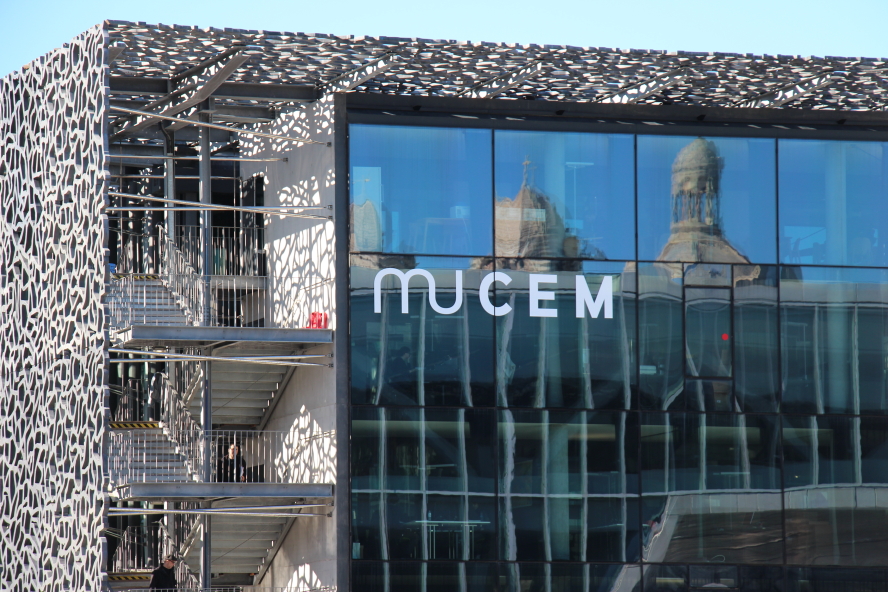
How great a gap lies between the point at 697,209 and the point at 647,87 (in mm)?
2662

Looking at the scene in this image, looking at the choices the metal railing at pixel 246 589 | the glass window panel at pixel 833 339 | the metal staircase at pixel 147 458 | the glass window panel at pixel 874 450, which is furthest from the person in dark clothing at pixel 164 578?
the glass window panel at pixel 874 450

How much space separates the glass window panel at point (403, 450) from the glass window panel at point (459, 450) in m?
0.19

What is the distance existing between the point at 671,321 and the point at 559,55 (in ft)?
18.7

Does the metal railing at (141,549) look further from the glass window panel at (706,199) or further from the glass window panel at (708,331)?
the glass window panel at (706,199)

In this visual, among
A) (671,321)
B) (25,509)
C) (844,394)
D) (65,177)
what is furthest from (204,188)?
(844,394)

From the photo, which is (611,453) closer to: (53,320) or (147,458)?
(147,458)

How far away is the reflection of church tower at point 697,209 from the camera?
97.9ft

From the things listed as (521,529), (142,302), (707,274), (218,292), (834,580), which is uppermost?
(707,274)

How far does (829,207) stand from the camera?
30.3 m

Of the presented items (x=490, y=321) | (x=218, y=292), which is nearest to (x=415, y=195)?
(x=490, y=321)

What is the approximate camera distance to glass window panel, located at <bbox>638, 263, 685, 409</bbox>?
96.4 feet

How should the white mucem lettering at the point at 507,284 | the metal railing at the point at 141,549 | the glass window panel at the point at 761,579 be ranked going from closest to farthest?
the white mucem lettering at the point at 507,284, the glass window panel at the point at 761,579, the metal railing at the point at 141,549

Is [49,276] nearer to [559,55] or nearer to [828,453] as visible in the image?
[559,55]

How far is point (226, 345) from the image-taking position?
29.4m
